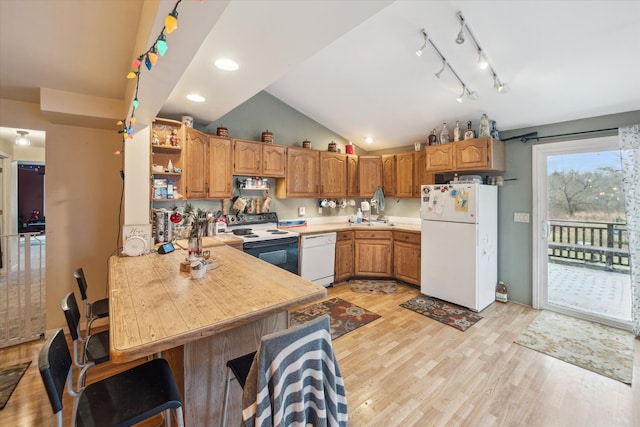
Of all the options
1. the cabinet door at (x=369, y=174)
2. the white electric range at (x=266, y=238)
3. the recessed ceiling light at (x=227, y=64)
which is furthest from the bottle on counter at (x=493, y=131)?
the recessed ceiling light at (x=227, y=64)

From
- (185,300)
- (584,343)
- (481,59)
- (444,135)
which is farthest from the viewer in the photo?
(444,135)

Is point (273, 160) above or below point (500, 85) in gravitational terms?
below

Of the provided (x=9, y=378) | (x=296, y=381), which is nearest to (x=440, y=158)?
(x=296, y=381)

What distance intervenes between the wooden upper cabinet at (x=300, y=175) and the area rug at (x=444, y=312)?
6.86ft

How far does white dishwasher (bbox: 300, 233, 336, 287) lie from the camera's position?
3.75 meters

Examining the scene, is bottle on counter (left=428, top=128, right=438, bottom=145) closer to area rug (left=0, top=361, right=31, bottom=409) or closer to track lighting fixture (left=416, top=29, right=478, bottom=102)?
track lighting fixture (left=416, top=29, right=478, bottom=102)

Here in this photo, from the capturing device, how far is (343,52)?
9.24 ft

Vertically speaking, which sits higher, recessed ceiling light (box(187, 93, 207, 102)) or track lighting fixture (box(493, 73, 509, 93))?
track lighting fixture (box(493, 73, 509, 93))

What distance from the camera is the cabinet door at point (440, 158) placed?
3668mm

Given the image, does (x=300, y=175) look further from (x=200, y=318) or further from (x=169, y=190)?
(x=200, y=318)

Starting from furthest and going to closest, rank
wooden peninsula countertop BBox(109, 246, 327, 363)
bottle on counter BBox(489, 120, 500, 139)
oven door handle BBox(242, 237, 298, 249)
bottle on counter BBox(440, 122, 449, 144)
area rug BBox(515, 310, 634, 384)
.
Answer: bottle on counter BBox(440, 122, 449, 144) < bottle on counter BBox(489, 120, 500, 139) < oven door handle BBox(242, 237, 298, 249) < area rug BBox(515, 310, 634, 384) < wooden peninsula countertop BBox(109, 246, 327, 363)

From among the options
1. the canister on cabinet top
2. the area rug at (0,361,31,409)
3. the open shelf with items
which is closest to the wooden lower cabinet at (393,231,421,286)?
the canister on cabinet top

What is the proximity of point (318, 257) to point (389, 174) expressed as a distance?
191 cm

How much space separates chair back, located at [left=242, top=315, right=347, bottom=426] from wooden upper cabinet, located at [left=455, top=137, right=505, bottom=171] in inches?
126
